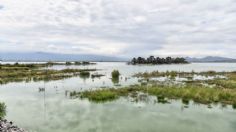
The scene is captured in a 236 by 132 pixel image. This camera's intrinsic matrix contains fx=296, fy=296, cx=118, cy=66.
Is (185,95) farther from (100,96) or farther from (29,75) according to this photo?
(29,75)

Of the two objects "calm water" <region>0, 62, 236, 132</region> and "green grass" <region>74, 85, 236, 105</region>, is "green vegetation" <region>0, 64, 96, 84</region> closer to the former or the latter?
"green grass" <region>74, 85, 236, 105</region>

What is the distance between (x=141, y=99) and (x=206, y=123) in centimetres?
1345

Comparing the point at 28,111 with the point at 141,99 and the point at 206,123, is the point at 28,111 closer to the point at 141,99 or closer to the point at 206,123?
the point at 141,99

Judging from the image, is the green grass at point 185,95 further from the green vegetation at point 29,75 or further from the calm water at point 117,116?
the green vegetation at point 29,75

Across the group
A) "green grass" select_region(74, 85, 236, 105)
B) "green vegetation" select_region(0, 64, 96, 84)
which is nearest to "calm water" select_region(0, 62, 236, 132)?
"green grass" select_region(74, 85, 236, 105)

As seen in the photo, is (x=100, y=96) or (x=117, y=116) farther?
(x=100, y=96)

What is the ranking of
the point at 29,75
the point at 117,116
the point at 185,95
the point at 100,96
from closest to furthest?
the point at 117,116
the point at 100,96
the point at 185,95
the point at 29,75

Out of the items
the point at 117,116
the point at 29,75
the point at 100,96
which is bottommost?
the point at 117,116

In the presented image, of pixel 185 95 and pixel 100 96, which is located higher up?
pixel 185 95

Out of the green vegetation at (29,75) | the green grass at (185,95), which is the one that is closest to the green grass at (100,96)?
the green grass at (185,95)

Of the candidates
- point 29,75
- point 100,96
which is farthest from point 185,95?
point 29,75

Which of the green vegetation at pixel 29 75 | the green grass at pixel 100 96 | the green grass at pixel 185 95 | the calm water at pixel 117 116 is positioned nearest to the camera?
the calm water at pixel 117 116

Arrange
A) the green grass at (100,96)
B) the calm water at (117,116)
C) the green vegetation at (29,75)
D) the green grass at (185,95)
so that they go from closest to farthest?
the calm water at (117,116) < the green grass at (185,95) < the green grass at (100,96) < the green vegetation at (29,75)

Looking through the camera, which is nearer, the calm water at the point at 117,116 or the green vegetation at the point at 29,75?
the calm water at the point at 117,116
